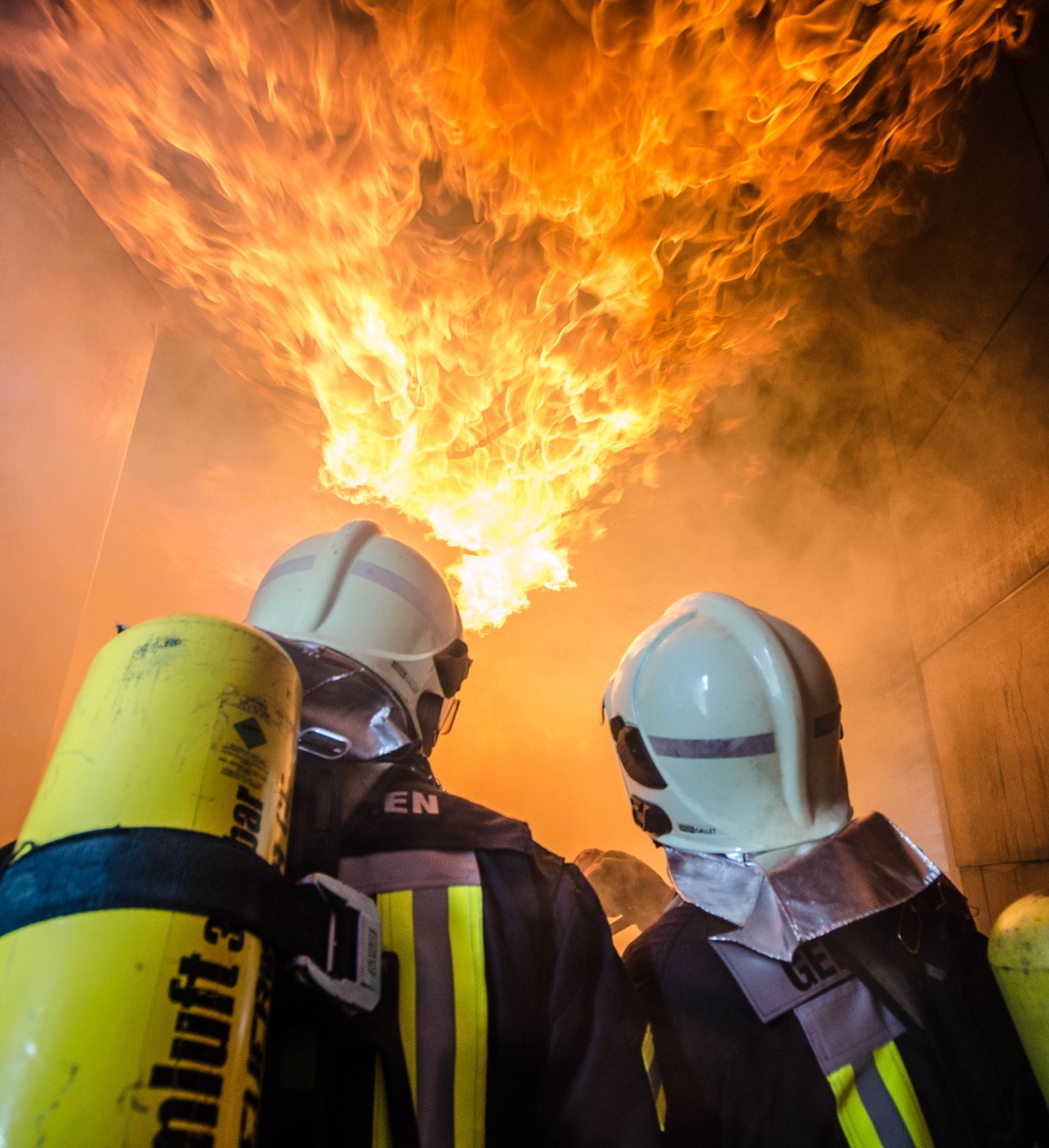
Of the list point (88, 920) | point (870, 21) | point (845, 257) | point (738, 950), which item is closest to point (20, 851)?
point (88, 920)

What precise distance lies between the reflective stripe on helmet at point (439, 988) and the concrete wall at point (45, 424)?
268 cm

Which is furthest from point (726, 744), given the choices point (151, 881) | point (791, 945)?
point (151, 881)

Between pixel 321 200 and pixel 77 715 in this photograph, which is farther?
pixel 321 200

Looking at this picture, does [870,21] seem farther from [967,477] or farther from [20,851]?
[20,851]

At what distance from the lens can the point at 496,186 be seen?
193 inches

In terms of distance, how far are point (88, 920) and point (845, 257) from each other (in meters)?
6.09

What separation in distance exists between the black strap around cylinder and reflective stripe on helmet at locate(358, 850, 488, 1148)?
0.35m

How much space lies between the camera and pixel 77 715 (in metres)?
1.06

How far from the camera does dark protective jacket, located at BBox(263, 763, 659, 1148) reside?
106 cm

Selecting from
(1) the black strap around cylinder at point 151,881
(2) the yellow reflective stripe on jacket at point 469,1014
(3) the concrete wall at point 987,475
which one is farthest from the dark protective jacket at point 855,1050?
(3) the concrete wall at point 987,475

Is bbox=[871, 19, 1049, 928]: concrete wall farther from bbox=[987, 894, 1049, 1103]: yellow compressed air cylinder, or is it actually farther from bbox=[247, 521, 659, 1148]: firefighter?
bbox=[247, 521, 659, 1148]: firefighter

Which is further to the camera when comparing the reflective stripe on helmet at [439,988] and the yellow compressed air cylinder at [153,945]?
the reflective stripe on helmet at [439,988]

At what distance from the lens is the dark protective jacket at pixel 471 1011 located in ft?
3.49

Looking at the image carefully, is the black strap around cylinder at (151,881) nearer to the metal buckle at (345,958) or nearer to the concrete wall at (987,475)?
the metal buckle at (345,958)
